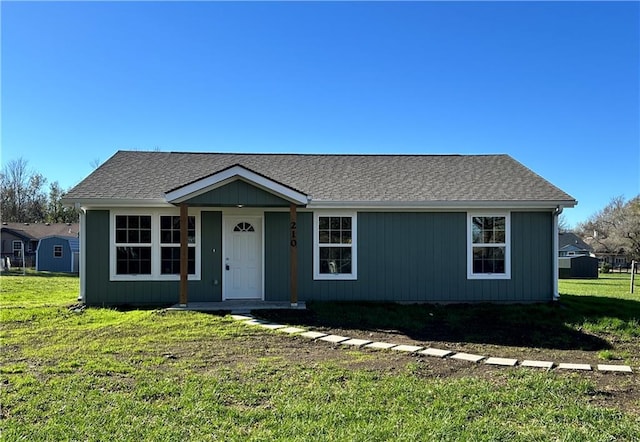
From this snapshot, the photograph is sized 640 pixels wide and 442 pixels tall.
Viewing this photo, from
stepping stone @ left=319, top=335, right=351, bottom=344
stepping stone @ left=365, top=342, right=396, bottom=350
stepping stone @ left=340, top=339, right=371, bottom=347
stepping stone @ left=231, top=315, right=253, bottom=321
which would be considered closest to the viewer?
stepping stone @ left=365, top=342, right=396, bottom=350

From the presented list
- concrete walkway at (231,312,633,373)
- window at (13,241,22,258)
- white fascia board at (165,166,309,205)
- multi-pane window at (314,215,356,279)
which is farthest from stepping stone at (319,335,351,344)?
window at (13,241,22,258)

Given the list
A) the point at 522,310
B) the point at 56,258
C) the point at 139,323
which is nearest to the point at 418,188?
the point at 522,310

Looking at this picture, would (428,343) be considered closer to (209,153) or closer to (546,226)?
(546,226)

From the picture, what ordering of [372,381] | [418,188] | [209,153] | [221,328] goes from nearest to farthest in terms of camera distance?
1. [372,381]
2. [221,328]
3. [418,188]
4. [209,153]

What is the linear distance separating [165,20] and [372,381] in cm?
855

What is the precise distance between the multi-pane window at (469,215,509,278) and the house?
0.02 m

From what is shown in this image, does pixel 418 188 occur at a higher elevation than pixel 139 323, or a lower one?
higher

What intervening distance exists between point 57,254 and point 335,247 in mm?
28627

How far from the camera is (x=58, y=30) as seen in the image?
955cm

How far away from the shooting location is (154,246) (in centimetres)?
1075

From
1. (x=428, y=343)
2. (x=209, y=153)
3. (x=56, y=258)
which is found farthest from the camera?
(x=56, y=258)

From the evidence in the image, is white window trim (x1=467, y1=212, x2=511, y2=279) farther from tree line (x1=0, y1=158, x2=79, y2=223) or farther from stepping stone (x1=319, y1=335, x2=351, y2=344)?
tree line (x1=0, y1=158, x2=79, y2=223)

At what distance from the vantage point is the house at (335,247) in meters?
10.7

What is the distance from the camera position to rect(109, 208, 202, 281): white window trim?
34.9 ft
